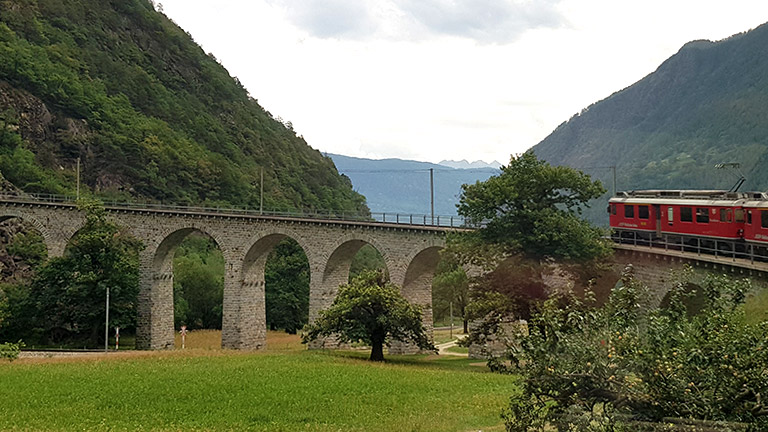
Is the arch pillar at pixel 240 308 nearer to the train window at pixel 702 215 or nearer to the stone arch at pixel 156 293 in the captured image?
the stone arch at pixel 156 293

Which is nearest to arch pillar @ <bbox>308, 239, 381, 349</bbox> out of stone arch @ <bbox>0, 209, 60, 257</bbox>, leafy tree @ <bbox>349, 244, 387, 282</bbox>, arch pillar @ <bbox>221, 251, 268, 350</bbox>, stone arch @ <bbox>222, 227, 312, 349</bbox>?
stone arch @ <bbox>222, 227, 312, 349</bbox>

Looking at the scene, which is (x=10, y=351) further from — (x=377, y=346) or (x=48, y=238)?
(x=48, y=238)

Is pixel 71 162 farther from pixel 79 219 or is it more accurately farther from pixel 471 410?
pixel 471 410

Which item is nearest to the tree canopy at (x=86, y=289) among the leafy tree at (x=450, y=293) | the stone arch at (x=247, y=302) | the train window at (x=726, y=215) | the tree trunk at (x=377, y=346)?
the stone arch at (x=247, y=302)

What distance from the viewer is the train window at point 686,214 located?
1318 inches

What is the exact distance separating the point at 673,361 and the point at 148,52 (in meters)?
131

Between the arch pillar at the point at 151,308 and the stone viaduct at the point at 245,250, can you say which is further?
the arch pillar at the point at 151,308

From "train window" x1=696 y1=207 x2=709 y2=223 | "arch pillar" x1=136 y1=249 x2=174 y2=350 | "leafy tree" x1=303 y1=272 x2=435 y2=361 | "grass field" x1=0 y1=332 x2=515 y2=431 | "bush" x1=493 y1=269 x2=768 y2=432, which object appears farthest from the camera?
"arch pillar" x1=136 y1=249 x2=174 y2=350

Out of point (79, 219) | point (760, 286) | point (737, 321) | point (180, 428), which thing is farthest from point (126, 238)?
point (737, 321)

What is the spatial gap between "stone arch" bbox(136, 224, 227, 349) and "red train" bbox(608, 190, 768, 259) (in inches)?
1305

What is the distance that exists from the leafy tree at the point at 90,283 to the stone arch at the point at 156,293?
12.0 feet

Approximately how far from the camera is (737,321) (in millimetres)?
13992

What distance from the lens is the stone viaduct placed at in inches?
1793

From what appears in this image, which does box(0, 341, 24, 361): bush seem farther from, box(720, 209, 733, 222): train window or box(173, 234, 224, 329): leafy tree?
box(720, 209, 733, 222): train window
